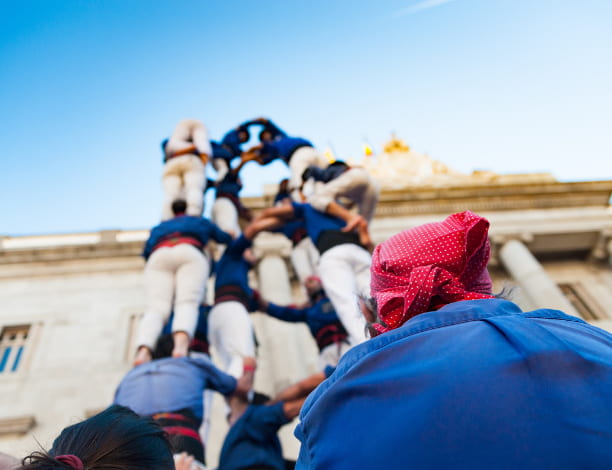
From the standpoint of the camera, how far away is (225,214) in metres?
7.20

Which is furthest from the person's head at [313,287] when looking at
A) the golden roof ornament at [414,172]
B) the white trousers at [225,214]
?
the golden roof ornament at [414,172]

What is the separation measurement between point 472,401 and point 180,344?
382 centimetres

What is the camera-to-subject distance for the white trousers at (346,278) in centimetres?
418

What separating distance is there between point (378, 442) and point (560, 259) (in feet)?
48.1

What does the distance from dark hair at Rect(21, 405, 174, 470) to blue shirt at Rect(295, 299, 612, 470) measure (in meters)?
0.56

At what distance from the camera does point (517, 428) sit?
1004 mm

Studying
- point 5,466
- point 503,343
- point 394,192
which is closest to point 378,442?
point 503,343

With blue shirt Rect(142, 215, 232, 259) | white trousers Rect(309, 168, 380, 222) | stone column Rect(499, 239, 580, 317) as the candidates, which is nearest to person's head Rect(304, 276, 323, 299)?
white trousers Rect(309, 168, 380, 222)

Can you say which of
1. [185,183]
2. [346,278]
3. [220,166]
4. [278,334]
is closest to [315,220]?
[346,278]

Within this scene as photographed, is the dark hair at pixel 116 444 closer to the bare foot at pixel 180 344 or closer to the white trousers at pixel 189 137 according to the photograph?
the bare foot at pixel 180 344

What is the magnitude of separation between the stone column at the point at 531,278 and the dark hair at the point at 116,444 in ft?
33.7

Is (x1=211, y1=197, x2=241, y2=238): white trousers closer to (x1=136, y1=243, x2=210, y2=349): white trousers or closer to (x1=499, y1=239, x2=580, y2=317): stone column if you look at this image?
(x1=136, y1=243, x2=210, y2=349): white trousers

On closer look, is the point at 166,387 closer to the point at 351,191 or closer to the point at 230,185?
the point at 351,191

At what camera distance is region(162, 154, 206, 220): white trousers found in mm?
6309
